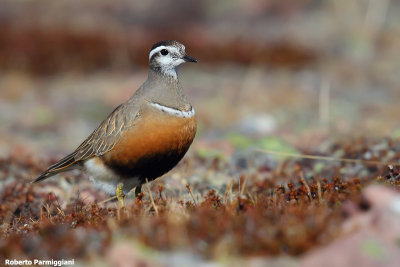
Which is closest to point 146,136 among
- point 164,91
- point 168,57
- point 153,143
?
point 153,143

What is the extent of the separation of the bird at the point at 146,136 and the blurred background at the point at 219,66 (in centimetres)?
322

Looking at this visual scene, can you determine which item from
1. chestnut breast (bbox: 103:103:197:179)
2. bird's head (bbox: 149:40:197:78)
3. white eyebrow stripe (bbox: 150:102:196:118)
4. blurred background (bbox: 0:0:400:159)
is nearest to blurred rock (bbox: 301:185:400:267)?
chestnut breast (bbox: 103:103:197:179)

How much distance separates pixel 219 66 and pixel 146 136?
13.1 m

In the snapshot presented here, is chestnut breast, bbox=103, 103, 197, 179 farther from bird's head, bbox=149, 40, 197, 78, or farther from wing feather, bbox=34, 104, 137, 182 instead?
bird's head, bbox=149, 40, 197, 78

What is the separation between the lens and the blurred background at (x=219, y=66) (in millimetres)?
12523

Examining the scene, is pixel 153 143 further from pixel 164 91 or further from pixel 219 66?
pixel 219 66

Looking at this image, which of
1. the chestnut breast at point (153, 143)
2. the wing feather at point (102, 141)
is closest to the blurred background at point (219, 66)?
the chestnut breast at point (153, 143)

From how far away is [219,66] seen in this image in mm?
18562

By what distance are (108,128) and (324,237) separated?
3293mm

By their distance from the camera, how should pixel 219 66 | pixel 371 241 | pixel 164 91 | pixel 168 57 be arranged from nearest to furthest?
1. pixel 371 241
2. pixel 164 91
3. pixel 168 57
4. pixel 219 66

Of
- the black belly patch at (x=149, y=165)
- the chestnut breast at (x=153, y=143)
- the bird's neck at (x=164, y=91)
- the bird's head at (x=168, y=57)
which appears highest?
the bird's head at (x=168, y=57)

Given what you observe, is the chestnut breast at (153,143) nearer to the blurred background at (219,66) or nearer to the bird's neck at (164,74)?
the bird's neck at (164,74)

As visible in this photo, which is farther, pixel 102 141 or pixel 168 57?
pixel 168 57

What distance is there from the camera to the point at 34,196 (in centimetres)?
705
